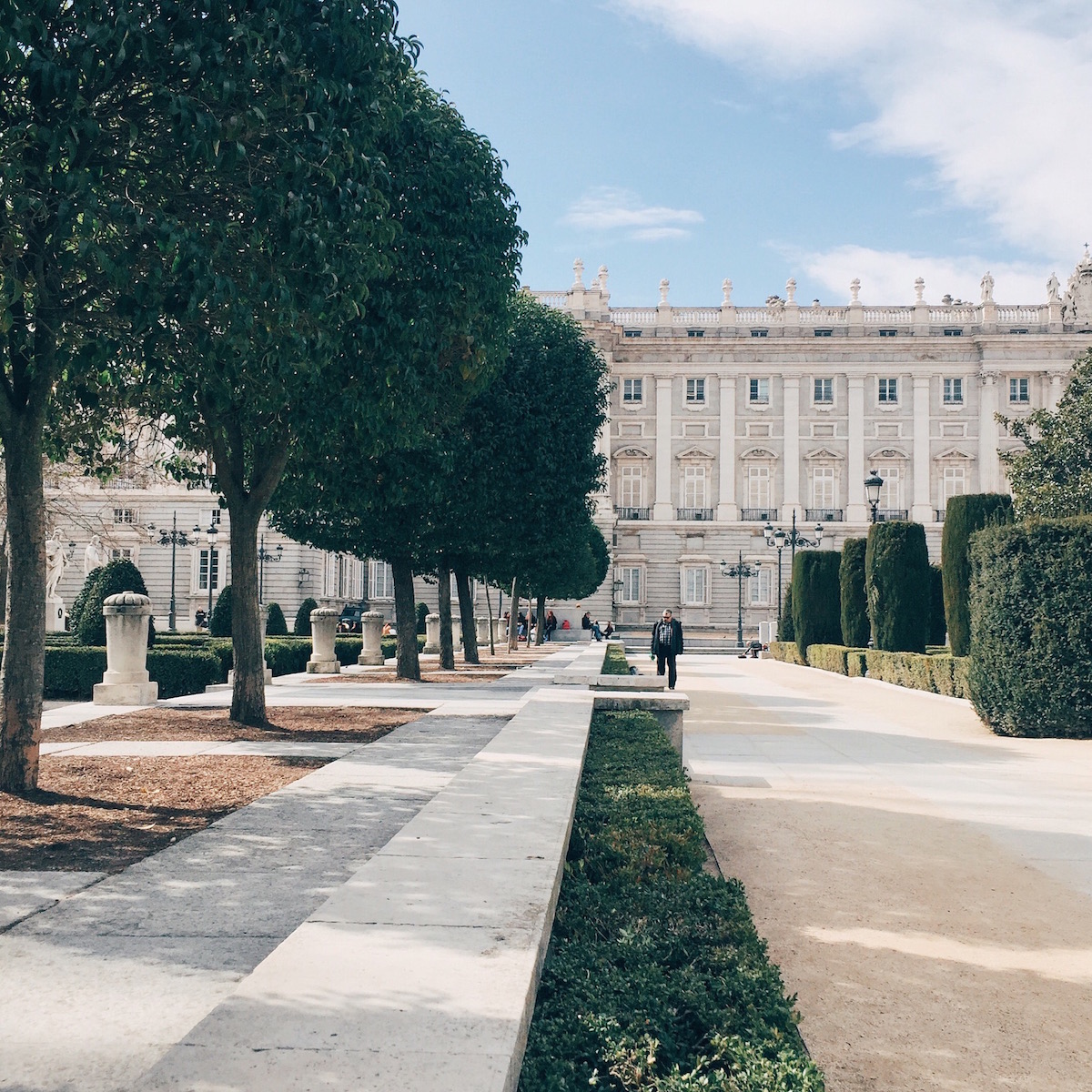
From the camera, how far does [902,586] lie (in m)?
24.4

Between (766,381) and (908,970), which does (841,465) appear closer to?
(766,381)

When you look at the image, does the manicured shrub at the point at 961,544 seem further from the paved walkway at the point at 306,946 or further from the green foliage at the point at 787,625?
the green foliage at the point at 787,625

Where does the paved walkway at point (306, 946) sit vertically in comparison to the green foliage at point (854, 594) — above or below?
below

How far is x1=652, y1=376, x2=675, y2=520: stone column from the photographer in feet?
224

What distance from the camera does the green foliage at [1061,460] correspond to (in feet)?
89.9

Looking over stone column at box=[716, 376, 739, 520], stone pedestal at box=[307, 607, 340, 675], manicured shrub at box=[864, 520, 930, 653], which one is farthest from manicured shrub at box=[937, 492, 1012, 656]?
stone column at box=[716, 376, 739, 520]

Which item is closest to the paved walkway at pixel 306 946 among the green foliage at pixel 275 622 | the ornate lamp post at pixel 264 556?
the green foliage at pixel 275 622

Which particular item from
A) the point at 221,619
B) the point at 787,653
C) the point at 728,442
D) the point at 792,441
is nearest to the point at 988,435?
the point at 792,441

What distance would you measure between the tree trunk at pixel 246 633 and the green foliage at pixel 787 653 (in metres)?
24.7

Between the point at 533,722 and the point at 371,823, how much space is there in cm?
330

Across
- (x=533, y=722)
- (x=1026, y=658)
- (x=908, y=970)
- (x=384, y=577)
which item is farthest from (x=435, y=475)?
(x=384, y=577)

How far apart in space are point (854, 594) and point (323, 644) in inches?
583

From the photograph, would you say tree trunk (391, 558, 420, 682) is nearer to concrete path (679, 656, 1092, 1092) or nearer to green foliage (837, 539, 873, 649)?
concrete path (679, 656, 1092, 1092)

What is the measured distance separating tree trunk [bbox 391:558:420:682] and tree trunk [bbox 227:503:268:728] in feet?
22.5
